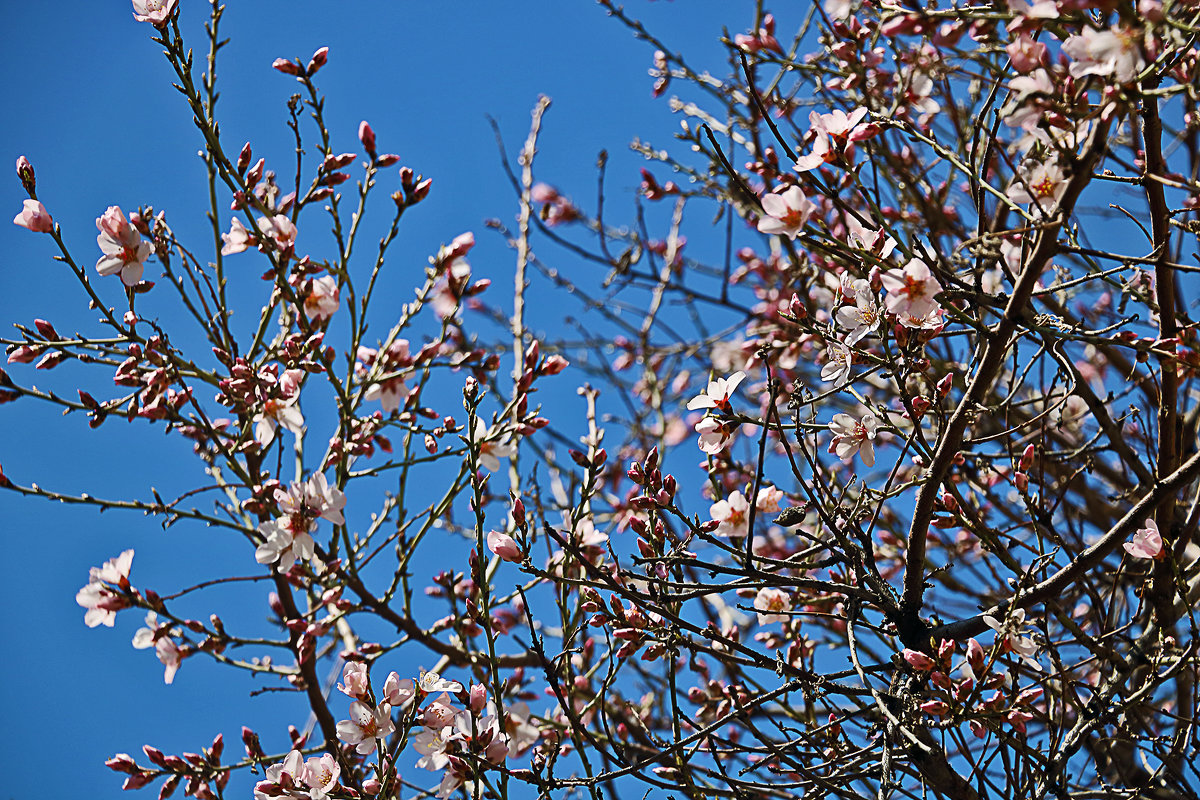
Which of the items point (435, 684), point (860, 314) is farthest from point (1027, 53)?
point (435, 684)

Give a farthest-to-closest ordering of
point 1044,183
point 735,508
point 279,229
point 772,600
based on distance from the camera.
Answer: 1. point 279,229
2. point 772,600
3. point 735,508
4. point 1044,183

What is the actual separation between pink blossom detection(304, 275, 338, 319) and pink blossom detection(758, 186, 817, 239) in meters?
1.62

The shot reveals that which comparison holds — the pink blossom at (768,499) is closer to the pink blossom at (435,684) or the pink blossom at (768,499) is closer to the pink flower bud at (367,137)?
the pink blossom at (435,684)

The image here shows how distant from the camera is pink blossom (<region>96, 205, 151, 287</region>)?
248 centimetres

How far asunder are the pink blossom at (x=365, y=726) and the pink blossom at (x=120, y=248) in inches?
54.6

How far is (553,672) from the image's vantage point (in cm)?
182

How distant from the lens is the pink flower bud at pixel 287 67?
2.71 metres

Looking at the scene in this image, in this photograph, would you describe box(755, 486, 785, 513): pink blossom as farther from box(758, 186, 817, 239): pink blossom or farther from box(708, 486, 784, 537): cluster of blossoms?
box(758, 186, 817, 239): pink blossom

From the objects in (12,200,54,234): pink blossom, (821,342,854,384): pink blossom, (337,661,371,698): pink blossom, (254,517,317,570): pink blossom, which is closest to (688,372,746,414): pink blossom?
(821,342,854,384): pink blossom

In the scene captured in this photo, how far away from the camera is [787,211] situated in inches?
72.4

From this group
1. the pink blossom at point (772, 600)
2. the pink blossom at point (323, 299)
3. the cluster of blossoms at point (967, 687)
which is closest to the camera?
the cluster of blossoms at point (967, 687)

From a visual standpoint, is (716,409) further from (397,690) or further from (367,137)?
(367,137)

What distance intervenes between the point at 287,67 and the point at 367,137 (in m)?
0.31

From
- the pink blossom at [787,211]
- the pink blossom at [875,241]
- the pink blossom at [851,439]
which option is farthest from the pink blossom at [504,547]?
the pink blossom at [875,241]
